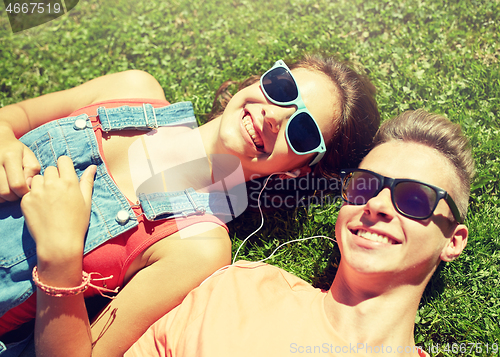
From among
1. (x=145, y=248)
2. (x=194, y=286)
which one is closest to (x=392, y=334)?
(x=194, y=286)

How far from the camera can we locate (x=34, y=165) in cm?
261

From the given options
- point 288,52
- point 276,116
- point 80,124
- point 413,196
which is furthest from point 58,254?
point 288,52

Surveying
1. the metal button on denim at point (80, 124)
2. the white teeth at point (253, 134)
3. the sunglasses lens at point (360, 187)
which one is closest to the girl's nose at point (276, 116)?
the white teeth at point (253, 134)

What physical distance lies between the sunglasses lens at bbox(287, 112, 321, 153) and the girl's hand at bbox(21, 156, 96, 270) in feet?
5.41

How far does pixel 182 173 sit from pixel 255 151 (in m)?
0.71

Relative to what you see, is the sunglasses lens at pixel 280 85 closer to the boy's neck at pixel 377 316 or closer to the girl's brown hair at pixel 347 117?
the girl's brown hair at pixel 347 117

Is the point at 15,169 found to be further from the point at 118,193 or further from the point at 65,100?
the point at 65,100

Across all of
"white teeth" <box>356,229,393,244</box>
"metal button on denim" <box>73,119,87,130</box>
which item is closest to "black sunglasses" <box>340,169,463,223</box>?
"white teeth" <box>356,229,393,244</box>

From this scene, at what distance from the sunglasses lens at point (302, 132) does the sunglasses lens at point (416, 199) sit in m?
0.78

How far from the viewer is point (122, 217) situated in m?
2.57

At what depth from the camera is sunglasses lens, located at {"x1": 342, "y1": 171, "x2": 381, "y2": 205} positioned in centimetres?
248

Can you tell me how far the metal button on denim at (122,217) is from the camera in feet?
8.42

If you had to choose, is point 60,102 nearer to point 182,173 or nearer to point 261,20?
point 182,173

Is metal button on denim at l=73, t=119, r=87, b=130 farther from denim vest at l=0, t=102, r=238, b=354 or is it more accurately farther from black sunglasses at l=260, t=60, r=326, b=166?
black sunglasses at l=260, t=60, r=326, b=166
